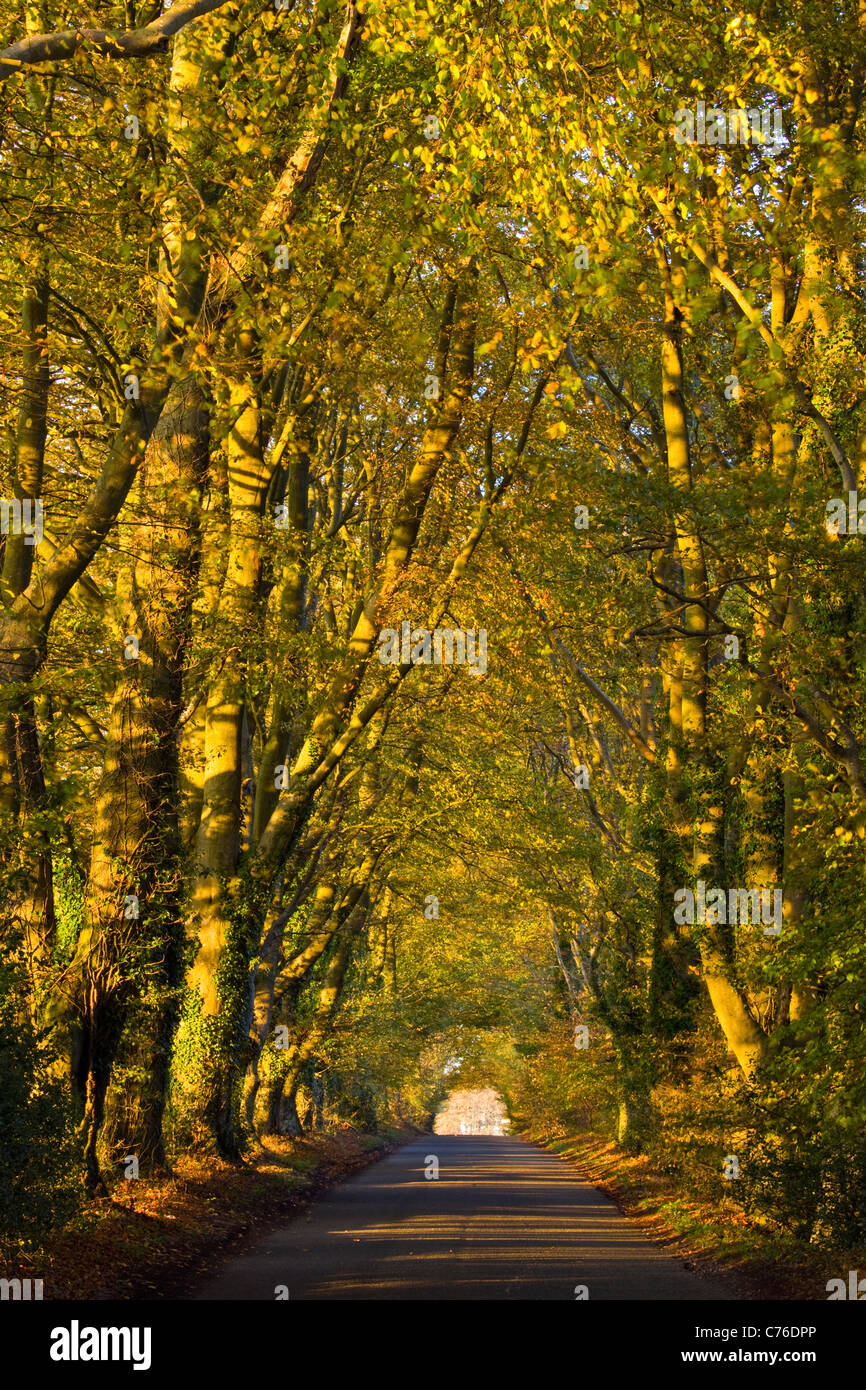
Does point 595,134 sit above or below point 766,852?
above

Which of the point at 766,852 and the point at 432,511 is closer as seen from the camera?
the point at 766,852

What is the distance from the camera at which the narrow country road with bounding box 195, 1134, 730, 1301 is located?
455 inches

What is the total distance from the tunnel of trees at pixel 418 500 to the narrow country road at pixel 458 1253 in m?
1.57

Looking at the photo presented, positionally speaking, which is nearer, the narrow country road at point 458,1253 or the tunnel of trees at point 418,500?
the tunnel of trees at point 418,500

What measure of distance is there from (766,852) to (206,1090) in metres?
8.44

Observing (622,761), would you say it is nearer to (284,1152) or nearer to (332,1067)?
(332,1067)

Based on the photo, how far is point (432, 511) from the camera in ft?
71.1

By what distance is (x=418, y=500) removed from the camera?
1920 cm

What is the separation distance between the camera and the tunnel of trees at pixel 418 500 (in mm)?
10727

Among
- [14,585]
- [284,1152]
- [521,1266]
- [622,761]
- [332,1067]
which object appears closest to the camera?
[521,1266]

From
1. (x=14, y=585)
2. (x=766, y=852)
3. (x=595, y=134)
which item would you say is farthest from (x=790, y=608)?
(x=14, y=585)

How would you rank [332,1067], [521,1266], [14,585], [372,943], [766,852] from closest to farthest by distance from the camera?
1. [521,1266]
2. [14,585]
3. [766,852]
4. [332,1067]
5. [372,943]
